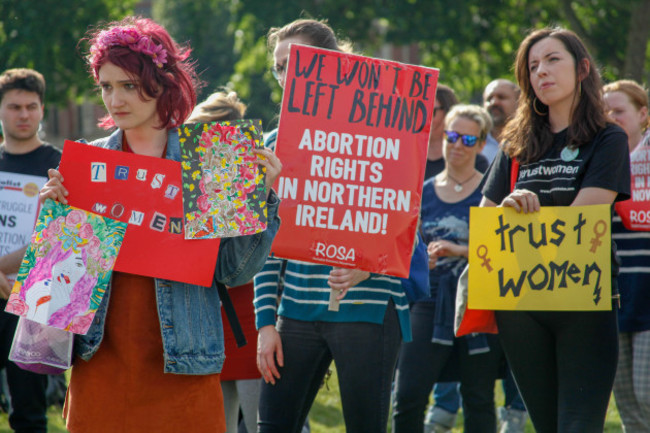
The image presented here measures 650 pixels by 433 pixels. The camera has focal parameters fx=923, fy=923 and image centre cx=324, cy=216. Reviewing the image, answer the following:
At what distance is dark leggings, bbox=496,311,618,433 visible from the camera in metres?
3.47

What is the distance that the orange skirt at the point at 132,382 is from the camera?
292cm

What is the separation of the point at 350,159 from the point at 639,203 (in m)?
1.74

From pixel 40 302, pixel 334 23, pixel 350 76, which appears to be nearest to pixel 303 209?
pixel 350 76

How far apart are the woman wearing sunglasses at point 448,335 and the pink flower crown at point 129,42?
261cm

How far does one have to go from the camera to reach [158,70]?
2990mm

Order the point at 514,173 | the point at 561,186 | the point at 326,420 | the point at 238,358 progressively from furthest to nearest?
A: the point at 326,420 → the point at 238,358 → the point at 514,173 → the point at 561,186

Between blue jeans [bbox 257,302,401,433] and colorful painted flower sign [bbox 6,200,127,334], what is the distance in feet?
3.57

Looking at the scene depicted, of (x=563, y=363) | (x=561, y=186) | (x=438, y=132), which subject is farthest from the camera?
(x=438, y=132)

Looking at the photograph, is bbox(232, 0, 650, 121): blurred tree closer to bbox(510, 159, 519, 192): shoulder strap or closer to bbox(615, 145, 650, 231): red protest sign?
bbox(615, 145, 650, 231): red protest sign

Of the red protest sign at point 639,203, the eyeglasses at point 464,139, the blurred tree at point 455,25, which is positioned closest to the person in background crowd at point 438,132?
the eyeglasses at point 464,139

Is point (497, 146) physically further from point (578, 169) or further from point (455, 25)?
point (455, 25)

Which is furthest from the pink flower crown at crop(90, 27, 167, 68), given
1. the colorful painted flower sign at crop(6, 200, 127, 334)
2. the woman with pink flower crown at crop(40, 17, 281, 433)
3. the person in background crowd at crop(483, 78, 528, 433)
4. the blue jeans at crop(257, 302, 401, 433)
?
the person in background crowd at crop(483, 78, 528, 433)

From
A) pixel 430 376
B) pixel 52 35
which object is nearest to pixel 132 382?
pixel 430 376

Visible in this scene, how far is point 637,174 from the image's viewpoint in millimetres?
4672
